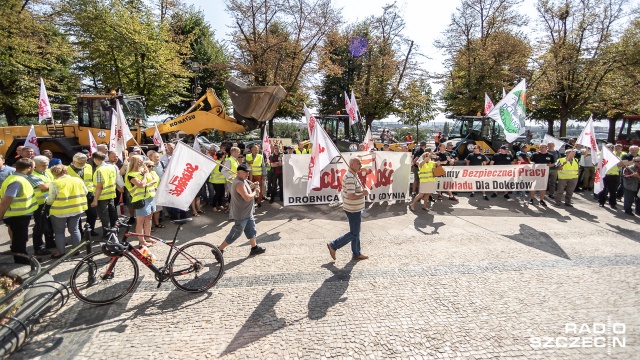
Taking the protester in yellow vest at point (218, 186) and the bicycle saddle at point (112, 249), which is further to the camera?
the protester in yellow vest at point (218, 186)

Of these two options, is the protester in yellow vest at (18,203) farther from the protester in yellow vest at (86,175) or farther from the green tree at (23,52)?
the green tree at (23,52)

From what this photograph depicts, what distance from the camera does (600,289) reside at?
179 inches

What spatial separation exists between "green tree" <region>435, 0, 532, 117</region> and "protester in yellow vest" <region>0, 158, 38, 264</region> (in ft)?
76.6

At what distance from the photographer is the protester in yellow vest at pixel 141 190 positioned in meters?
5.84

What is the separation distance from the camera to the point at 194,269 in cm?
469

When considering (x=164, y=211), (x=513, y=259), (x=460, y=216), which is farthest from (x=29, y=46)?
(x=513, y=259)

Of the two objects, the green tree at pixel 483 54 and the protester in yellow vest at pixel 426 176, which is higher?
the green tree at pixel 483 54

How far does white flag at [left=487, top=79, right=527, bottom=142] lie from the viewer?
921 centimetres

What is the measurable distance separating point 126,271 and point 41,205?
2.65m

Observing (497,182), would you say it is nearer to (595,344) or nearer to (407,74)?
(595,344)

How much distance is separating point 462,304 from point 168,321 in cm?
365

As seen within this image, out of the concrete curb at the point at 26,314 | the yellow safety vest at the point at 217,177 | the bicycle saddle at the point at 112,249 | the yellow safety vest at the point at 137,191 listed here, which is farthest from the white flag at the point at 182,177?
the yellow safety vest at the point at 217,177

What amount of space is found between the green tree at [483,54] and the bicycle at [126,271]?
875 inches

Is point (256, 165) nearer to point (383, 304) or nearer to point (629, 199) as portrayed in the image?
point (383, 304)
